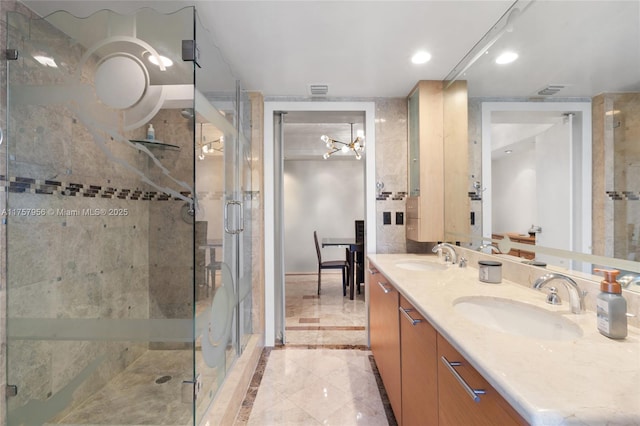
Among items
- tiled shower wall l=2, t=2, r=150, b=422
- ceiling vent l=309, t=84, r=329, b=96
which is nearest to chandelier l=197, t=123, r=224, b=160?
tiled shower wall l=2, t=2, r=150, b=422

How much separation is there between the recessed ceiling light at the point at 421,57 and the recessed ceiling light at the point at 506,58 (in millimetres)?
472

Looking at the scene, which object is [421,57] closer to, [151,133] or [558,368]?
[151,133]

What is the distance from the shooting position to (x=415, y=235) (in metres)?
2.35

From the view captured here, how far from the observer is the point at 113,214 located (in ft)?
6.16

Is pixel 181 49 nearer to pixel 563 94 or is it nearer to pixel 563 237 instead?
pixel 563 94

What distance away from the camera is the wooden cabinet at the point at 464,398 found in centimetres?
63

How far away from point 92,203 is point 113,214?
0.57ft

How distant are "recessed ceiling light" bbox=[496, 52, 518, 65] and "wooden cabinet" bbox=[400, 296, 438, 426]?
1.37m

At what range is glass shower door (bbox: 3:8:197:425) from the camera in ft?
4.55

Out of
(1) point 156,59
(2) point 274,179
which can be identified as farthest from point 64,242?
(2) point 274,179

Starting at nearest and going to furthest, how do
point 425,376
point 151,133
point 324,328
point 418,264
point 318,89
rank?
point 425,376, point 151,133, point 418,264, point 318,89, point 324,328

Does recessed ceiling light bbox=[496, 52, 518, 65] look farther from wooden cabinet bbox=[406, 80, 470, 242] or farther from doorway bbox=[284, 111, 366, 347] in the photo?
doorway bbox=[284, 111, 366, 347]

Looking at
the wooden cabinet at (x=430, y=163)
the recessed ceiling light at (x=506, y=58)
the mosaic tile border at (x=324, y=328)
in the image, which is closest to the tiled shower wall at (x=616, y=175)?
the recessed ceiling light at (x=506, y=58)

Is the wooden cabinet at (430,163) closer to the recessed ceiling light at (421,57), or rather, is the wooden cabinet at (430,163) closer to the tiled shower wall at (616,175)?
the recessed ceiling light at (421,57)
